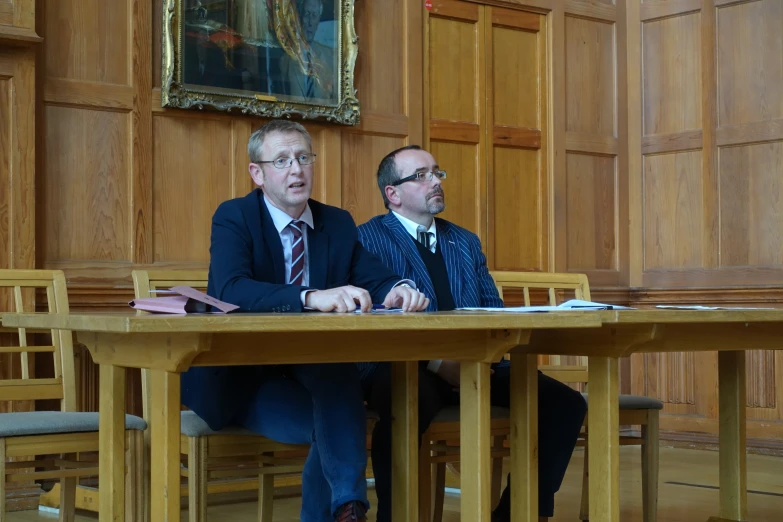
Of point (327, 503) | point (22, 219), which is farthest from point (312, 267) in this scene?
point (22, 219)

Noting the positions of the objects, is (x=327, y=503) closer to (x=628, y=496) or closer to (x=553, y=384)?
(x=553, y=384)

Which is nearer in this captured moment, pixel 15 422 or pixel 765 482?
pixel 15 422

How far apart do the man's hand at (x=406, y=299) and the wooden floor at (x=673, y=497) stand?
1336 mm

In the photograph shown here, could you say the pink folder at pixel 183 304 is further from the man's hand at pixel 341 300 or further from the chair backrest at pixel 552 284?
the chair backrest at pixel 552 284

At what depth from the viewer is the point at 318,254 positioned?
2877mm

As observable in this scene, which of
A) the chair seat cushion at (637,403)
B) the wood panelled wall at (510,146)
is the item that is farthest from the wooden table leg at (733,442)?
the wood panelled wall at (510,146)

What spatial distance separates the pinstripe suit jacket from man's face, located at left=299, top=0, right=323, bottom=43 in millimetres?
1498

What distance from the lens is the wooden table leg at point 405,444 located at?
8.58 feet

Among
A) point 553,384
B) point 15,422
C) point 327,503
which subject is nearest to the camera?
point 327,503

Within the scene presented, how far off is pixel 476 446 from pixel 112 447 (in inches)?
31.1

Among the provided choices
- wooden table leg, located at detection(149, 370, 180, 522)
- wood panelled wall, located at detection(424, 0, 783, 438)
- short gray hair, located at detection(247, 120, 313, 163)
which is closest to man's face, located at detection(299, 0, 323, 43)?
wood panelled wall, located at detection(424, 0, 783, 438)

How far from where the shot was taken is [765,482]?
462cm

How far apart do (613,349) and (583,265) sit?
331 centimetres

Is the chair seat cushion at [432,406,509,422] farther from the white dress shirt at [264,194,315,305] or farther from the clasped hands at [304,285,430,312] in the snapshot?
the clasped hands at [304,285,430,312]
